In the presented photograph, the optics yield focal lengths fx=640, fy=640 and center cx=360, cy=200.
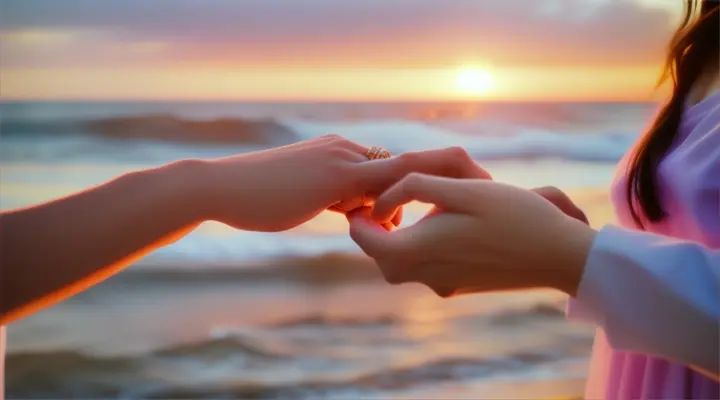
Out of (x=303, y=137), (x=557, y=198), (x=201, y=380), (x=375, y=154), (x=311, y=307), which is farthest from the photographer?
(x=303, y=137)

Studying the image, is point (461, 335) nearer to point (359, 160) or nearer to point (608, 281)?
point (359, 160)

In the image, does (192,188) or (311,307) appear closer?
(192,188)

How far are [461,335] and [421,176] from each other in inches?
49.8

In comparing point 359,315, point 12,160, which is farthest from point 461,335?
point 12,160

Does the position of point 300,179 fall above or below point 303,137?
below

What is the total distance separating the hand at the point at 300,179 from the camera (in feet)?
2.10

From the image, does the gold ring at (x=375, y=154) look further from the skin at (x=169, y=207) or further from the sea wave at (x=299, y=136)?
the sea wave at (x=299, y=136)

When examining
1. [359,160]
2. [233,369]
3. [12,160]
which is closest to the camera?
[359,160]

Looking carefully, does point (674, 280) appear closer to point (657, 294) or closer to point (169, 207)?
point (657, 294)

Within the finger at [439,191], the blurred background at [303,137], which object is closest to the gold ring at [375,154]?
the finger at [439,191]

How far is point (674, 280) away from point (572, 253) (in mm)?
71

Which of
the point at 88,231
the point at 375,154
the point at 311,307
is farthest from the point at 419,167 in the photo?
the point at 311,307

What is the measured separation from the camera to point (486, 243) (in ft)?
1.61

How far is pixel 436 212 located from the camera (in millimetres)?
529
